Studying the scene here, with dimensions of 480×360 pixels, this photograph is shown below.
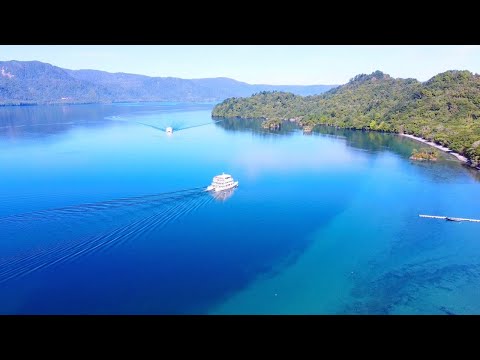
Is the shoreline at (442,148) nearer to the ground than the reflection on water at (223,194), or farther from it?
farther from it

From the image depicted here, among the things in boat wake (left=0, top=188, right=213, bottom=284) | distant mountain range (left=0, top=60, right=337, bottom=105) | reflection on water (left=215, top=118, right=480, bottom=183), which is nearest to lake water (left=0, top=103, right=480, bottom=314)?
boat wake (left=0, top=188, right=213, bottom=284)

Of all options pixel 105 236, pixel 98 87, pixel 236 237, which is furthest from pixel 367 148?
pixel 98 87

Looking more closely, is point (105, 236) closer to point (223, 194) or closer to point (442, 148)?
point (223, 194)

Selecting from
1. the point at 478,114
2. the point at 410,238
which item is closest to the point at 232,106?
the point at 478,114

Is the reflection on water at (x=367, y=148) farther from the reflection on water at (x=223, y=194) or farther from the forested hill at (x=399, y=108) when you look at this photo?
the reflection on water at (x=223, y=194)

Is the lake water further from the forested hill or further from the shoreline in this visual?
the forested hill

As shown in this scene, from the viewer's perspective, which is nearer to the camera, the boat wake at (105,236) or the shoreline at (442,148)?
the boat wake at (105,236)

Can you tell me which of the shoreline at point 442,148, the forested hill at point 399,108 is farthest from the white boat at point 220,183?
the shoreline at point 442,148

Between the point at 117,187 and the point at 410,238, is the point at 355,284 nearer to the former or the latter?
the point at 410,238
